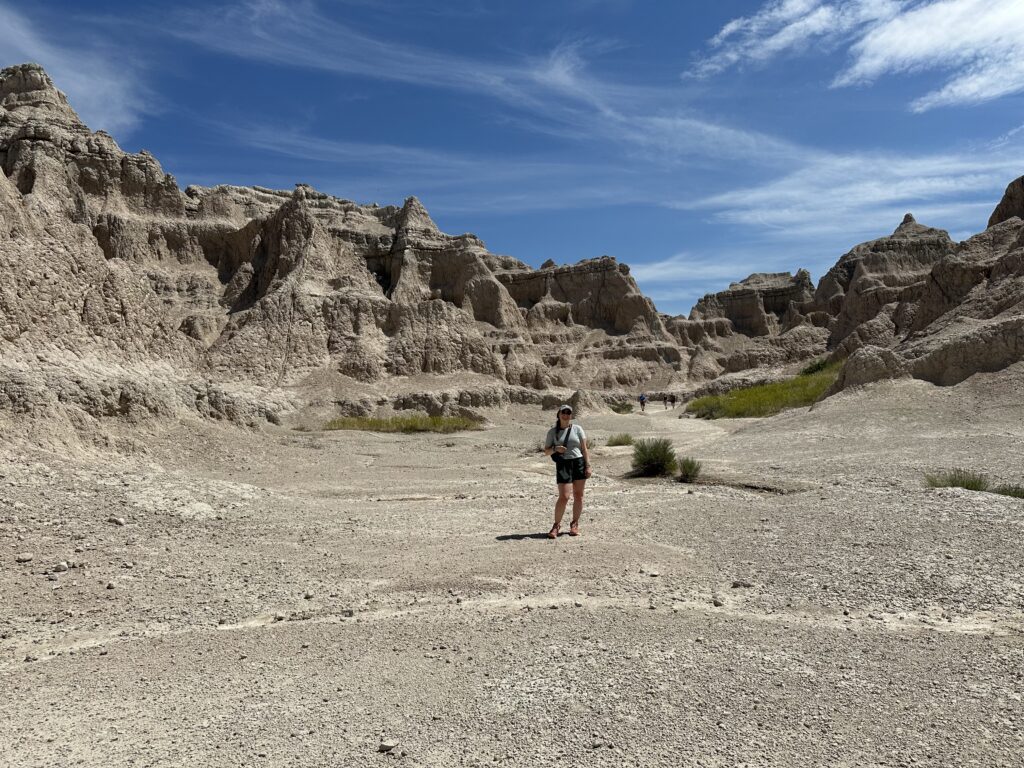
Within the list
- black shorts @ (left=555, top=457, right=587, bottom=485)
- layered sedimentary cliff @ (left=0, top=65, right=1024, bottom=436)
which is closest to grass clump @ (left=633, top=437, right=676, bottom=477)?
black shorts @ (left=555, top=457, right=587, bottom=485)

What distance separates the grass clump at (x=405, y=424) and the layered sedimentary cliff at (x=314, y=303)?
359 cm

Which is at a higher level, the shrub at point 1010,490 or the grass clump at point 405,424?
the grass clump at point 405,424

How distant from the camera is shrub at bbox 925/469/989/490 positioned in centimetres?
1088

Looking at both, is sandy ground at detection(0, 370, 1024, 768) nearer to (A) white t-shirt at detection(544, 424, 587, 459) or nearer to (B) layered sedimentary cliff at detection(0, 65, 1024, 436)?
(A) white t-shirt at detection(544, 424, 587, 459)

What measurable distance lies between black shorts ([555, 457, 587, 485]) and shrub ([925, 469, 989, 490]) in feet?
20.3

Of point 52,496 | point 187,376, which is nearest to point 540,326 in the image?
point 187,376

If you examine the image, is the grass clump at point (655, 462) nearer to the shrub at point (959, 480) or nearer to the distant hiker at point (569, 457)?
the shrub at point (959, 480)

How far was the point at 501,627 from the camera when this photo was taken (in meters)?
5.54

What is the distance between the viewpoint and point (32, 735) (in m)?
3.89

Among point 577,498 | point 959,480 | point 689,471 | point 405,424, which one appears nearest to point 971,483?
point 959,480

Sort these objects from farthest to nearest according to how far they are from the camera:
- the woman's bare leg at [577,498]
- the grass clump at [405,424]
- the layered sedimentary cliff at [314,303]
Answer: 1. the grass clump at [405,424]
2. the layered sedimentary cliff at [314,303]
3. the woman's bare leg at [577,498]

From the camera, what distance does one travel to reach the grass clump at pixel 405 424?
3030 centimetres

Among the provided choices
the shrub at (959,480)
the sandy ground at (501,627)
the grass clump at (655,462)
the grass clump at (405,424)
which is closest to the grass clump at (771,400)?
the grass clump at (405,424)

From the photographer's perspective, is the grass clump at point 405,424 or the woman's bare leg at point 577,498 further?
the grass clump at point 405,424
